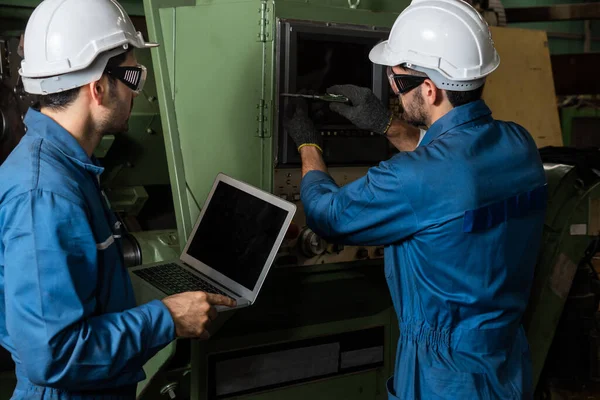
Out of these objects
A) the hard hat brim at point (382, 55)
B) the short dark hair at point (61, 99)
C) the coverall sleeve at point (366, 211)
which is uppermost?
the hard hat brim at point (382, 55)

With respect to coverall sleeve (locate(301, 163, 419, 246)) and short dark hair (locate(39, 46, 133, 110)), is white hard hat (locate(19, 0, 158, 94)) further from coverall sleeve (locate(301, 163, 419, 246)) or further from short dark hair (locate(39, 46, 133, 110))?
coverall sleeve (locate(301, 163, 419, 246))

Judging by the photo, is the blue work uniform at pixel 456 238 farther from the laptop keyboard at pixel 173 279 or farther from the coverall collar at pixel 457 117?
the laptop keyboard at pixel 173 279

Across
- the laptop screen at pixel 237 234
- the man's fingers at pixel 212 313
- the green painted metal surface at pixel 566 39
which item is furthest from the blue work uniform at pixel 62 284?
the green painted metal surface at pixel 566 39

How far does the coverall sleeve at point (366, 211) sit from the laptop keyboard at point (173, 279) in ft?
1.03

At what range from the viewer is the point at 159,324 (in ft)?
4.32

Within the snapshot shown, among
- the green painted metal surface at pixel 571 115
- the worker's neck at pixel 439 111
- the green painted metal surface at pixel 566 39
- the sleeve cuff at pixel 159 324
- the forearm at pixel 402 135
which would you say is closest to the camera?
the sleeve cuff at pixel 159 324

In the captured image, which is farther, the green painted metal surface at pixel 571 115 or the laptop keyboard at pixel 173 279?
the green painted metal surface at pixel 571 115

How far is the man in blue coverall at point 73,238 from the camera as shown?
46.1 inches

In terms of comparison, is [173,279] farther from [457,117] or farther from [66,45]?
[457,117]

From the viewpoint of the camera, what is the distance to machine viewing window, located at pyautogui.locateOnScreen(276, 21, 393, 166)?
6.32ft

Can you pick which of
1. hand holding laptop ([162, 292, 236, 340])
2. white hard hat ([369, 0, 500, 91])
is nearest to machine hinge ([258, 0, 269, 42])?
white hard hat ([369, 0, 500, 91])

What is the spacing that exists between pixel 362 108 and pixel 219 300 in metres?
0.72

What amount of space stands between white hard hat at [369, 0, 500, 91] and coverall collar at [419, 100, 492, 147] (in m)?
0.05

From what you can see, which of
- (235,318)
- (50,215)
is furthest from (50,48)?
(235,318)
